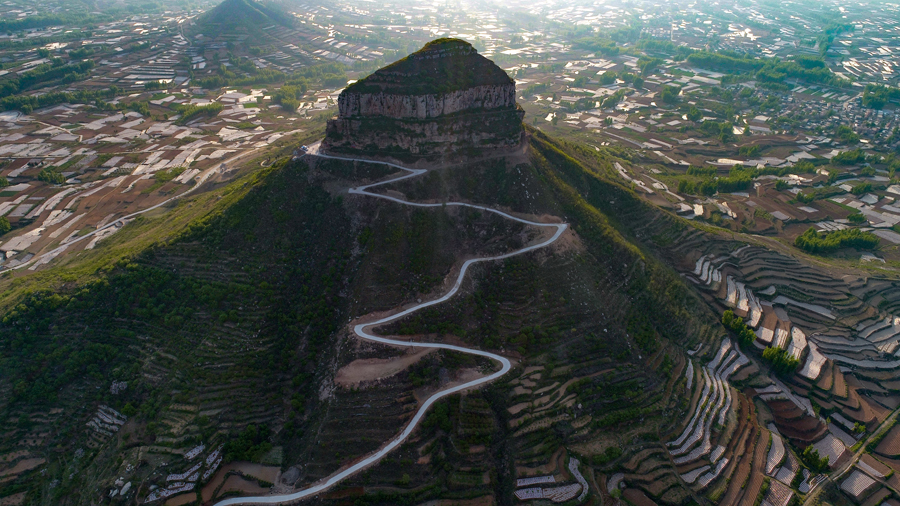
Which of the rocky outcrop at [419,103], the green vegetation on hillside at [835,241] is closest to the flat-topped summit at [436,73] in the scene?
the rocky outcrop at [419,103]

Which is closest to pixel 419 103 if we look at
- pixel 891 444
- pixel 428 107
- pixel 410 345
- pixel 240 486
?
pixel 428 107

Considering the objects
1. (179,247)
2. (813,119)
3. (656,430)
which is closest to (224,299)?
(179,247)

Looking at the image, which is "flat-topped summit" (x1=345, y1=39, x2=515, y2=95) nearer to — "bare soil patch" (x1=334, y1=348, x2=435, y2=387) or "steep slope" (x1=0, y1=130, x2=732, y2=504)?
"steep slope" (x1=0, y1=130, x2=732, y2=504)

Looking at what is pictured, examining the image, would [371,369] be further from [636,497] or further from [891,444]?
[891,444]

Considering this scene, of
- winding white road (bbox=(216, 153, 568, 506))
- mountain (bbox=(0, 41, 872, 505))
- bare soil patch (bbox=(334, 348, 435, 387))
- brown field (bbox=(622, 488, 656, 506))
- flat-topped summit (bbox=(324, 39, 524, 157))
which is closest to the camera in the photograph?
winding white road (bbox=(216, 153, 568, 506))

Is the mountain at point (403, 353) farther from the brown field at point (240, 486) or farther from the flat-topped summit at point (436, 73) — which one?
the flat-topped summit at point (436, 73)

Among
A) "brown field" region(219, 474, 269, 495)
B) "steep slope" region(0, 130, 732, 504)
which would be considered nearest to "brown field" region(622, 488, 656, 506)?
"steep slope" region(0, 130, 732, 504)
